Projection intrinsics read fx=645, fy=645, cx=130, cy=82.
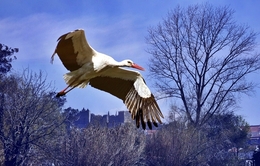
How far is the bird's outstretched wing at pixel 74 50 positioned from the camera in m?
8.64

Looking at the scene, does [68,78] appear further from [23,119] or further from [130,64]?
[23,119]

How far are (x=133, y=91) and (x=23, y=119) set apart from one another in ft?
45.2

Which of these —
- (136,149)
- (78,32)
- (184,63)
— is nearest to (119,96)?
(78,32)

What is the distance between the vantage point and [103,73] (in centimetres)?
975

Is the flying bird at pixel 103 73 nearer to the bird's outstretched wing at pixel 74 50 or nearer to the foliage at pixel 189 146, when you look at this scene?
the bird's outstretched wing at pixel 74 50

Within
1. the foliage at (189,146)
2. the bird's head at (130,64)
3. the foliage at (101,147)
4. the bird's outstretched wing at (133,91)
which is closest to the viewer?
the bird's outstretched wing at (133,91)

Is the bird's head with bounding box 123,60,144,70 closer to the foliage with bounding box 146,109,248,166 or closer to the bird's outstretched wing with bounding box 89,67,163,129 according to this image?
the bird's outstretched wing with bounding box 89,67,163,129

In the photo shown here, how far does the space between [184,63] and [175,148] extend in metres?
3.82

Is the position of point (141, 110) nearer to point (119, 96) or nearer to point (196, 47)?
point (119, 96)

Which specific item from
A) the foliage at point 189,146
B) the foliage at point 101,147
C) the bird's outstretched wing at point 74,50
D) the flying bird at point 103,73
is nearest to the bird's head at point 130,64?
the flying bird at point 103,73

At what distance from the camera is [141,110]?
9.16m

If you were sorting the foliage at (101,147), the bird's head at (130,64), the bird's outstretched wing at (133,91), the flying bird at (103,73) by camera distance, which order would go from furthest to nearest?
the foliage at (101,147)
the bird's head at (130,64)
the bird's outstretched wing at (133,91)
the flying bird at (103,73)

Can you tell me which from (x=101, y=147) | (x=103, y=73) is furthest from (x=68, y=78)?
(x=101, y=147)

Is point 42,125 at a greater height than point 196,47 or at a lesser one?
lesser
